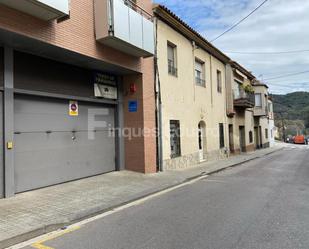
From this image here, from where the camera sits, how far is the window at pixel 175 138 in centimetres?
1372

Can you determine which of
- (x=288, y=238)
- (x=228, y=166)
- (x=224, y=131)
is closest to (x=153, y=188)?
(x=288, y=238)

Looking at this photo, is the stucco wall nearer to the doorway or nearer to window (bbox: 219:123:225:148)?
window (bbox: 219:123:225:148)

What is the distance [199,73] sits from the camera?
17.7m

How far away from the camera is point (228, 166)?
50.4 feet

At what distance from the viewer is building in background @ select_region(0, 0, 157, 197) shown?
24.2 ft

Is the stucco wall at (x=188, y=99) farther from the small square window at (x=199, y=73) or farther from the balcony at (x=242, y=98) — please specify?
the balcony at (x=242, y=98)

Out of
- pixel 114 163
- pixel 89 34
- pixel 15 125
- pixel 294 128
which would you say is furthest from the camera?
pixel 294 128

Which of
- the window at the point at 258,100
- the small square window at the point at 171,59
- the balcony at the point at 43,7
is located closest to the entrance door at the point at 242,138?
the window at the point at 258,100

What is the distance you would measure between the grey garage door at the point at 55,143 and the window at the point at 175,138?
3.44m

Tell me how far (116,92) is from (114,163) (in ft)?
8.62

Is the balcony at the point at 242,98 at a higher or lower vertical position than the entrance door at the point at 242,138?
higher

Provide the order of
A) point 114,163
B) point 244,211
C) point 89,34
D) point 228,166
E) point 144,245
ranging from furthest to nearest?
1. point 228,166
2. point 114,163
3. point 89,34
4. point 244,211
5. point 144,245

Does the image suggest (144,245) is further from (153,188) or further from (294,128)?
(294,128)

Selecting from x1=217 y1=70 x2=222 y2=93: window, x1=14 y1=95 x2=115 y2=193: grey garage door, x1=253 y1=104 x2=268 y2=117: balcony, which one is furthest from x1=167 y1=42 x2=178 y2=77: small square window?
x1=253 y1=104 x2=268 y2=117: balcony
